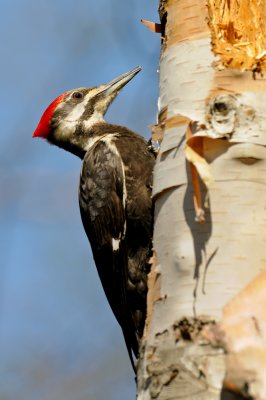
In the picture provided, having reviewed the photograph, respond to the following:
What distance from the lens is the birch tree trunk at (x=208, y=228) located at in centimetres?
197

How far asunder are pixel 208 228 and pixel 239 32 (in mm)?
911

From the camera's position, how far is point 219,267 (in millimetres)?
2141

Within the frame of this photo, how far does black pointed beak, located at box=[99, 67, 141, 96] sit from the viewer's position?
4.84 meters

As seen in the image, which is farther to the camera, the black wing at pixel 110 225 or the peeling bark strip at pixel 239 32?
the black wing at pixel 110 225

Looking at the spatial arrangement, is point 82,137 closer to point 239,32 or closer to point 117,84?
point 117,84

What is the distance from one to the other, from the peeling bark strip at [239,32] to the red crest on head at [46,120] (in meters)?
2.39

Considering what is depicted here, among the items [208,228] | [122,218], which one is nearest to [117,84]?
[122,218]

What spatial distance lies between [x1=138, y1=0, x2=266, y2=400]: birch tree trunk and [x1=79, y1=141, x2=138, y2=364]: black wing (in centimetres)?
158

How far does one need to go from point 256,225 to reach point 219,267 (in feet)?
0.54

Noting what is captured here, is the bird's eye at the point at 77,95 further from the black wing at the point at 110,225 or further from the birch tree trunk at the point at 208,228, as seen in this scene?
the birch tree trunk at the point at 208,228

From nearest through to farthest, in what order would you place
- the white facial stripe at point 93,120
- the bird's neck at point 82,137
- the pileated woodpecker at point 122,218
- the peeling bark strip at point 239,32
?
the peeling bark strip at point 239,32 < the pileated woodpecker at point 122,218 < the bird's neck at point 82,137 < the white facial stripe at point 93,120

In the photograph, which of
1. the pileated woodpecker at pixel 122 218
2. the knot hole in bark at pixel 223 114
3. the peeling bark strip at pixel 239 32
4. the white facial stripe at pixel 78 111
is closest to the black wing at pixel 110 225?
the pileated woodpecker at pixel 122 218

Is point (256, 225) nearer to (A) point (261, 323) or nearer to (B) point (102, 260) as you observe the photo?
(A) point (261, 323)

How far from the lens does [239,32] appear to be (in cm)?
278
